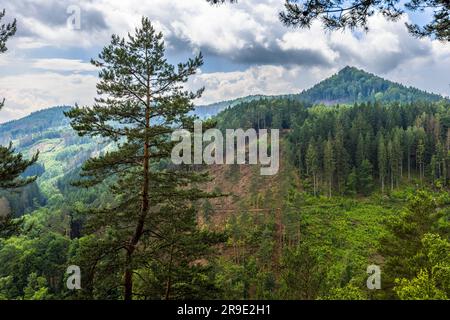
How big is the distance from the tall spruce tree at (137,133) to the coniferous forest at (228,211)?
0.05 meters

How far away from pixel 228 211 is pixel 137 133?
5896 cm

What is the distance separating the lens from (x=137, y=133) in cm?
1136

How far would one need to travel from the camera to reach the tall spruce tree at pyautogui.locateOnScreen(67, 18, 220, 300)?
11.4 m

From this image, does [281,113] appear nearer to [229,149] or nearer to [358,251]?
[229,149]

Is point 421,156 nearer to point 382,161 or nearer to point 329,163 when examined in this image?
point 382,161

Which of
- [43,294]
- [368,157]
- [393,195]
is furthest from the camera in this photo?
[368,157]

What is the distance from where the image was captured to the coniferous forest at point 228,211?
37.8 feet

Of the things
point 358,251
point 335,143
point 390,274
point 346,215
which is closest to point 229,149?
point 335,143

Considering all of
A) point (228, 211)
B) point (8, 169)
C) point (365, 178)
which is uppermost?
point (8, 169)

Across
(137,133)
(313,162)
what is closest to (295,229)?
(313,162)

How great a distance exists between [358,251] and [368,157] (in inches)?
1430

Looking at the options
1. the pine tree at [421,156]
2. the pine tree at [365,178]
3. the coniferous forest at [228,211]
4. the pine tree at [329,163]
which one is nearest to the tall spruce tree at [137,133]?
the coniferous forest at [228,211]

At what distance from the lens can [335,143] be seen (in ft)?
245

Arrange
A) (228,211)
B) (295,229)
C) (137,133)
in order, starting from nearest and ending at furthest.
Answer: (137,133) < (295,229) < (228,211)
